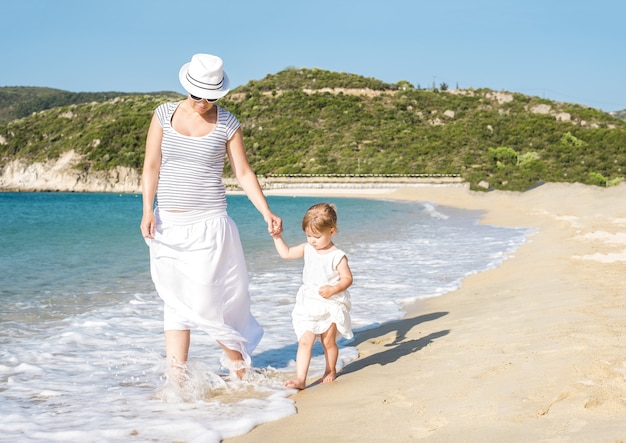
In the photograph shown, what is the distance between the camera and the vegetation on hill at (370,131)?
57.5 meters

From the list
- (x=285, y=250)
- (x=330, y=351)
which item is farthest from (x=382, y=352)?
(x=285, y=250)

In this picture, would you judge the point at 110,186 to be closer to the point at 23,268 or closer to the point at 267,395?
the point at 23,268

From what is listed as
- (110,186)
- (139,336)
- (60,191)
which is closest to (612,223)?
(139,336)

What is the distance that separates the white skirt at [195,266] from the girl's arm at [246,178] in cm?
24

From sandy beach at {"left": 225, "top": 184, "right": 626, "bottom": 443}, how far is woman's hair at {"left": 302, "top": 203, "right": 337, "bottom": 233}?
3.38 ft

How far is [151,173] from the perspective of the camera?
13.5 feet

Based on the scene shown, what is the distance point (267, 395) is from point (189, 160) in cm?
154

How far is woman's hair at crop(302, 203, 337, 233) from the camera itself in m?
4.28

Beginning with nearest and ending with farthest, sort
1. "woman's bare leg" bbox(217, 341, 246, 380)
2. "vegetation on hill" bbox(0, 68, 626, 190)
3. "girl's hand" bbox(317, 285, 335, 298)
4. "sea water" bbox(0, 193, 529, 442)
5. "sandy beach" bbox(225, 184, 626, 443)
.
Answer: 1. "sandy beach" bbox(225, 184, 626, 443)
2. "sea water" bbox(0, 193, 529, 442)
3. "girl's hand" bbox(317, 285, 335, 298)
4. "woman's bare leg" bbox(217, 341, 246, 380)
5. "vegetation on hill" bbox(0, 68, 626, 190)

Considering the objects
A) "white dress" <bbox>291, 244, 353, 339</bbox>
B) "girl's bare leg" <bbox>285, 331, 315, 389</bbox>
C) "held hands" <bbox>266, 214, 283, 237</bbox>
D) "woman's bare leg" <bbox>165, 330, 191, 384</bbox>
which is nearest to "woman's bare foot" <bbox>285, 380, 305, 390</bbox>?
"girl's bare leg" <bbox>285, 331, 315, 389</bbox>

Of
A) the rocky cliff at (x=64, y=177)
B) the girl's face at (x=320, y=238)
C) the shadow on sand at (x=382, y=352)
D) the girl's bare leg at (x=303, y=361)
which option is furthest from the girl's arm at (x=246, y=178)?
the rocky cliff at (x=64, y=177)

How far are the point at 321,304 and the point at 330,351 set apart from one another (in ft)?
1.15

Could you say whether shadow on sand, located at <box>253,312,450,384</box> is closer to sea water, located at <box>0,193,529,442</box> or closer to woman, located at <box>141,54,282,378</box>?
sea water, located at <box>0,193,529,442</box>

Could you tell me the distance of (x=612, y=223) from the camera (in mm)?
14164
